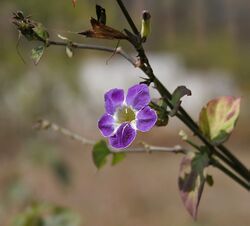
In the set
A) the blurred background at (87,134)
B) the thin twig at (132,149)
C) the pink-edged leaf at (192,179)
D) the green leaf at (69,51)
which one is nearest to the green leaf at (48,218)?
the thin twig at (132,149)

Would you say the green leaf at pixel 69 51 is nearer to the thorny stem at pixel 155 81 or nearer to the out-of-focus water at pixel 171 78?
the thorny stem at pixel 155 81

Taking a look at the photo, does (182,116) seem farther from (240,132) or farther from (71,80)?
(240,132)

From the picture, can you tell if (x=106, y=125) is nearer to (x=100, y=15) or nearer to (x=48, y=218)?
(x=100, y=15)

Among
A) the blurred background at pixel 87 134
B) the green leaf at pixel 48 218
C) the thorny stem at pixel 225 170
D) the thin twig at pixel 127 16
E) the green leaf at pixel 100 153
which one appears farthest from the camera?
the blurred background at pixel 87 134

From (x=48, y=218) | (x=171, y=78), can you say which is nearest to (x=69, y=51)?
(x=48, y=218)

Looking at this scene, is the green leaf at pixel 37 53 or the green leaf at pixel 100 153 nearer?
the green leaf at pixel 37 53

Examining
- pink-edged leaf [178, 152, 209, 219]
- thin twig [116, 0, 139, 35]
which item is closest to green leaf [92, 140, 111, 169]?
pink-edged leaf [178, 152, 209, 219]
